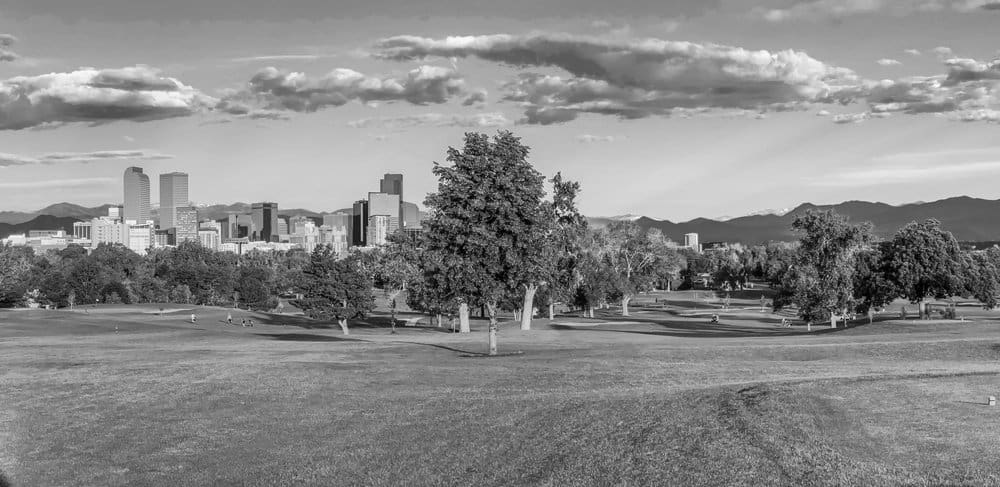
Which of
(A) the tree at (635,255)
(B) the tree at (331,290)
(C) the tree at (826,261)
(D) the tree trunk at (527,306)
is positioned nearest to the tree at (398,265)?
(B) the tree at (331,290)

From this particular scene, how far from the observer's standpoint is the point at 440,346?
54906 millimetres

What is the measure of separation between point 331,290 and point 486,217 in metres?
44.1

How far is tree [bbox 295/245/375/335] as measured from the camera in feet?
276

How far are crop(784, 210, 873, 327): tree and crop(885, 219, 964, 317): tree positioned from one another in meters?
4.90

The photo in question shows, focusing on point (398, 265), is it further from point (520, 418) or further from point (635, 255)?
point (520, 418)

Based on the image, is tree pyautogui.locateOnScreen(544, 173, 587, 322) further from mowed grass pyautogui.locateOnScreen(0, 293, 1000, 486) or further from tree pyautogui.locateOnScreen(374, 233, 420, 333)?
mowed grass pyautogui.locateOnScreen(0, 293, 1000, 486)

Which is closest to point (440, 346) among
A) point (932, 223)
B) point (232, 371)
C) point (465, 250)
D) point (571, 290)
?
point (465, 250)

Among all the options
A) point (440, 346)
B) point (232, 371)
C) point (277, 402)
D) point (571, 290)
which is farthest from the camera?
point (571, 290)

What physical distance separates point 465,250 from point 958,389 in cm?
2505

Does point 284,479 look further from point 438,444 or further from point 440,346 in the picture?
point 440,346

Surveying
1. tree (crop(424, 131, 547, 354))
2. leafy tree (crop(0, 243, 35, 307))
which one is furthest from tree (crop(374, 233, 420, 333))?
leafy tree (crop(0, 243, 35, 307))

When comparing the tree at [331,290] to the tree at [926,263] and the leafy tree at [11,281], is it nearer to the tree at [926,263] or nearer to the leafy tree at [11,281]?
the tree at [926,263]

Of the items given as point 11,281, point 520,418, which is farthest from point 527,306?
point 11,281

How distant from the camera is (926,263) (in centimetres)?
8188
